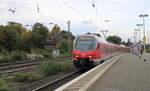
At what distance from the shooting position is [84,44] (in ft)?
62.8

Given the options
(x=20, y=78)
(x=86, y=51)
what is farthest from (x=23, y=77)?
(x=86, y=51)

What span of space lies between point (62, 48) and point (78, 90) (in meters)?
49.7

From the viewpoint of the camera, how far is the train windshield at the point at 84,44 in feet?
62.1

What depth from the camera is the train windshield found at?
18.9 meters

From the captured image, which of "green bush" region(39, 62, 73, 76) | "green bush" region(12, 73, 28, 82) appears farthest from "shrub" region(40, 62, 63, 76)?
"green bush" region(12, 73, 28, 82)

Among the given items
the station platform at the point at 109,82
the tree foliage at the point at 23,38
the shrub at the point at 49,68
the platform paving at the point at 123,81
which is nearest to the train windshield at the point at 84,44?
the shrub at the point at 49,68

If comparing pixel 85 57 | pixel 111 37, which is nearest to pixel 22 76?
pixel 85 57

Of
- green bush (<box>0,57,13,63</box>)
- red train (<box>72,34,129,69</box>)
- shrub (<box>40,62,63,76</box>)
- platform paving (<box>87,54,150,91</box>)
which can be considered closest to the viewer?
platform paving (<box>87,54,150,91</box>)

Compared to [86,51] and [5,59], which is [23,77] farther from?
[5,59]

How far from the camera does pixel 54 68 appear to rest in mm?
19047

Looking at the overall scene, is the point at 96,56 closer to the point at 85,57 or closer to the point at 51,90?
the point at 85,57

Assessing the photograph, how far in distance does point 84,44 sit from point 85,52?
90 centimetres

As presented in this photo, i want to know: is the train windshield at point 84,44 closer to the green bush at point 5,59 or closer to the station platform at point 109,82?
the station platform at point 109,82

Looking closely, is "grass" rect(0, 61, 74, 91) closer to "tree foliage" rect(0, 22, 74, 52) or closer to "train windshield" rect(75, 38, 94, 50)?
"train windshield" rect(75, 38, 94, 50)
